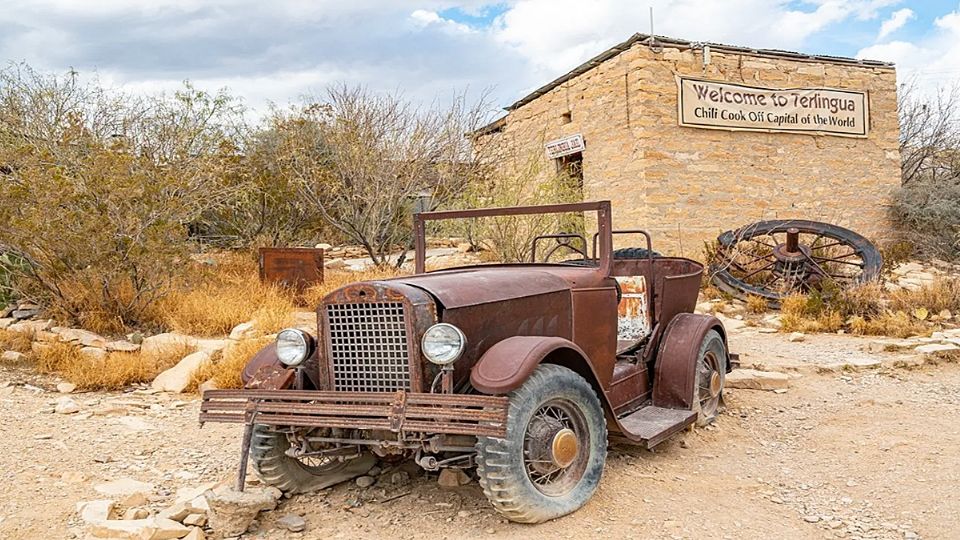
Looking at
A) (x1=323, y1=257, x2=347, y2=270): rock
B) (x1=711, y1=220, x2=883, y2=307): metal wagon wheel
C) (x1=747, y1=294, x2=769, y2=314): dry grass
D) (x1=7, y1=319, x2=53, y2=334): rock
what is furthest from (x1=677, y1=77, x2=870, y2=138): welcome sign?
(x1=7, y1=319, x2=53, y2=334): rock

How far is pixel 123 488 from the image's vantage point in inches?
154

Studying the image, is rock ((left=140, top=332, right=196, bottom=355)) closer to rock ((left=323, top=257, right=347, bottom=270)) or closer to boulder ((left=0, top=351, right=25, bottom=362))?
boulder ((left=0, top=351, right=25, bottom=362))

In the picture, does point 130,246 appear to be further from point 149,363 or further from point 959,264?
point 959,264

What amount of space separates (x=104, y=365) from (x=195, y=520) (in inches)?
145

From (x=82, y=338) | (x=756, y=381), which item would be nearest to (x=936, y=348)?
(x=756, y=381)

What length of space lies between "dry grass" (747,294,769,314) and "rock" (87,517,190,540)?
25.3ft

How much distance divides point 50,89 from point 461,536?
10.9m

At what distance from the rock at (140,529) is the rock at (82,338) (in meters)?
4.29

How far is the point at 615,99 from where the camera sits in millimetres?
11227

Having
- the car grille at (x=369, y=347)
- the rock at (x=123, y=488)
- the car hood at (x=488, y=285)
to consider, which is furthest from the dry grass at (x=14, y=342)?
the car hood at (x=488, y=285)

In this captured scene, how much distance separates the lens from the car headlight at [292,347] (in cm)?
355

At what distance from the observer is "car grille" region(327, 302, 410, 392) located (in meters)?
3.31

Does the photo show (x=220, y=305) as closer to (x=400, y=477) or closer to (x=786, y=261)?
(x=400, y=477)

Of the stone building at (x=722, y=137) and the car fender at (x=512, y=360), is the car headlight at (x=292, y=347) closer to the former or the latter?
the car fender at (x=512, y=360)
